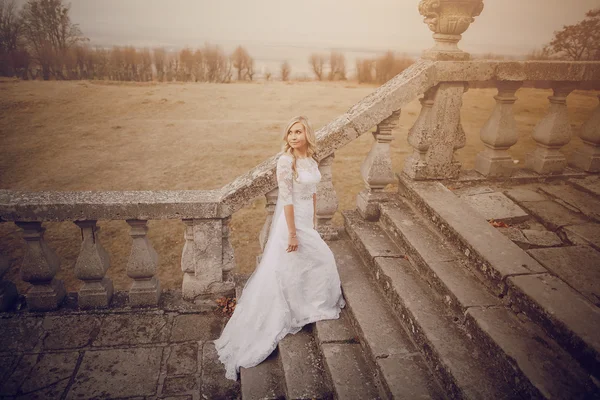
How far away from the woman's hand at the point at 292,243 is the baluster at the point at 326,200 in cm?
73

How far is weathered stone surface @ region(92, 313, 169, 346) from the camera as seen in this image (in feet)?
10.4

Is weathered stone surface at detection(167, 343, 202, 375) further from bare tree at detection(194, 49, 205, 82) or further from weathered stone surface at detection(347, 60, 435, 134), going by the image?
bare tree at detection(194, 49, 205, 82)

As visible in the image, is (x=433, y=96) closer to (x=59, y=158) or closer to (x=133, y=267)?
(x=133, y=267)

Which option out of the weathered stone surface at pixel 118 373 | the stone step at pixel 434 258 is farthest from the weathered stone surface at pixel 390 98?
the weathered stone surface at pixel 118 373

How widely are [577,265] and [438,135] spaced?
1651 millimetres

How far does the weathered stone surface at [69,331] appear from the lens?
3.10 meters

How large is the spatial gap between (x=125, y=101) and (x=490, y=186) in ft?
→ 55.7

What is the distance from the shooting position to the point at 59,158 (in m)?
10.6

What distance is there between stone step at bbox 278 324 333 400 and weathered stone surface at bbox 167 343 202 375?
0.76 metres

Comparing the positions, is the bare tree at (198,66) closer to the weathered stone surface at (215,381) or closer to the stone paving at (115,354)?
the stone paving at (115,354)

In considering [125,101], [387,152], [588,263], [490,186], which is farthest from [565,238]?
[125,101]

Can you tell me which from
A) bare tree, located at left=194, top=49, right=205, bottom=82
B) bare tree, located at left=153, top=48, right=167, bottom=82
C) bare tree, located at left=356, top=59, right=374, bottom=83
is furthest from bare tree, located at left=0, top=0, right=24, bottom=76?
bare tree, located at left=356, top=59, right=374, bottom=83

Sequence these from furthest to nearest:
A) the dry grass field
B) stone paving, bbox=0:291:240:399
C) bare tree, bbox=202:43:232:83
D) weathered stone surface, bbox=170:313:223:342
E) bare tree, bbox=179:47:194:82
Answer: bare tree, bbox=202:43:232:83, bare tree, bbox=179:47:194:82, the dry grass field, weathered stone surface, bbox=170:313:223:342, stone paving, bbox=0:291:240:399

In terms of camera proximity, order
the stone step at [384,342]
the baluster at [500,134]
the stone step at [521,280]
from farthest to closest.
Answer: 1. the baluster at [500,134]
2. the stone step at [384,342]
3. the stone step at [521,280]
